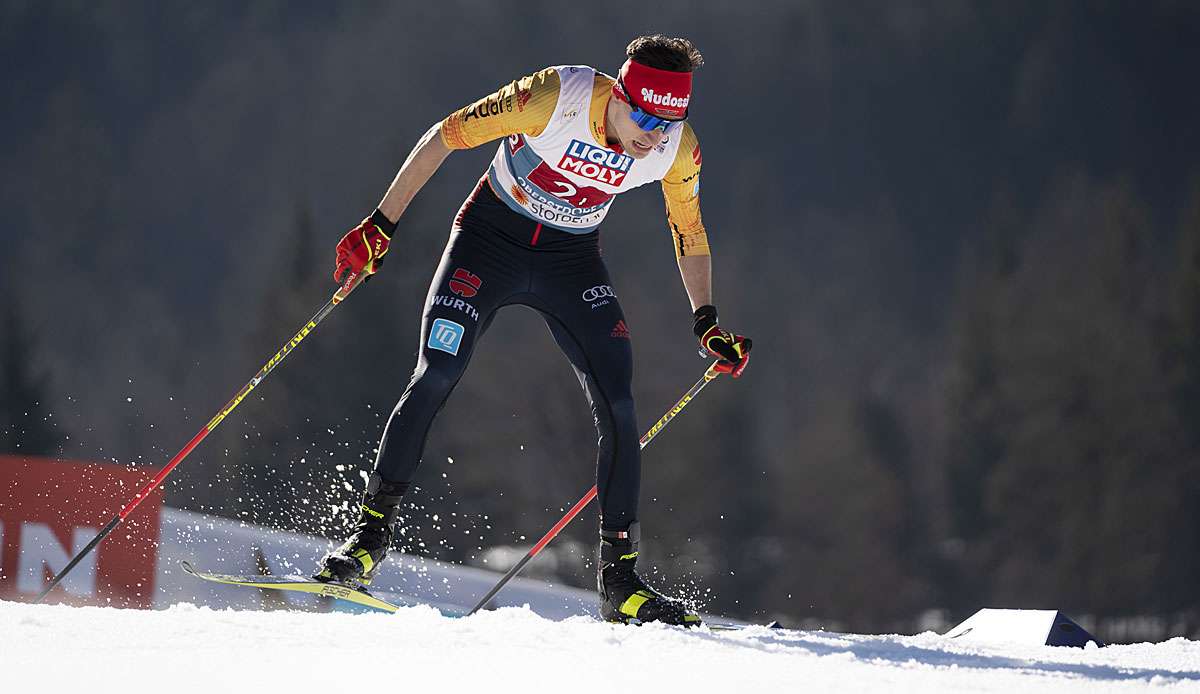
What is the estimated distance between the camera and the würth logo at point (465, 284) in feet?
12.7

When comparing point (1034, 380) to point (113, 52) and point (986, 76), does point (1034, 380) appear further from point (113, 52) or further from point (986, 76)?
point (113, 52)

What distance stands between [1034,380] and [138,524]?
125 ft

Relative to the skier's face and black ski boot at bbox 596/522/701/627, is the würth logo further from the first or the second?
black ski boot at bbox 596/522/701/627

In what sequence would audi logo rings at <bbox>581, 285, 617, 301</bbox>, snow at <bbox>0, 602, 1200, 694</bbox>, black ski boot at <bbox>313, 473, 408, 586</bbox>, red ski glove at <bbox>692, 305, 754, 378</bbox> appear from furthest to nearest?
red ski glove at <bbox>692, 305, 754, 378</bbox>
audi logo rings at <bbox>581, 285, 617, 301</bbox>
black ski boot at <bbox>313, 473, 408, 586</bbox>
snow at <bbox>0, 602, 1200, 694</bbox>

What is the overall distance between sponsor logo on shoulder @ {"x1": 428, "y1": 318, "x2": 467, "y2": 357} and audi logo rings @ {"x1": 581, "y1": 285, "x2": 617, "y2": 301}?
1.45 feet

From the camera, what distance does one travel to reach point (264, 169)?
91750 millimetres

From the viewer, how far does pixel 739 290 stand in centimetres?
6700

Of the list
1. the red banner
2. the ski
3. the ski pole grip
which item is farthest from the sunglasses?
the red banner

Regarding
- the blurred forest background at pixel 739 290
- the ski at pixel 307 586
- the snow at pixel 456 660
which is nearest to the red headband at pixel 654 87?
the snow at pixel 456 660

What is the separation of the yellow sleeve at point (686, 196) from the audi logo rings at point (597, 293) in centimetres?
27

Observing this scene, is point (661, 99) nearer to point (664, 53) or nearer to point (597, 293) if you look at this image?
point (664, 53)

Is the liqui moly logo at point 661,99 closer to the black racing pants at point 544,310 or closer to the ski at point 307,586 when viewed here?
the black racing pants at point 544,310

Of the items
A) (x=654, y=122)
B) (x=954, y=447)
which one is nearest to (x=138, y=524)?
(x=654, y=122)

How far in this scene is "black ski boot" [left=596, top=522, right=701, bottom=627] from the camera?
12.5ft
